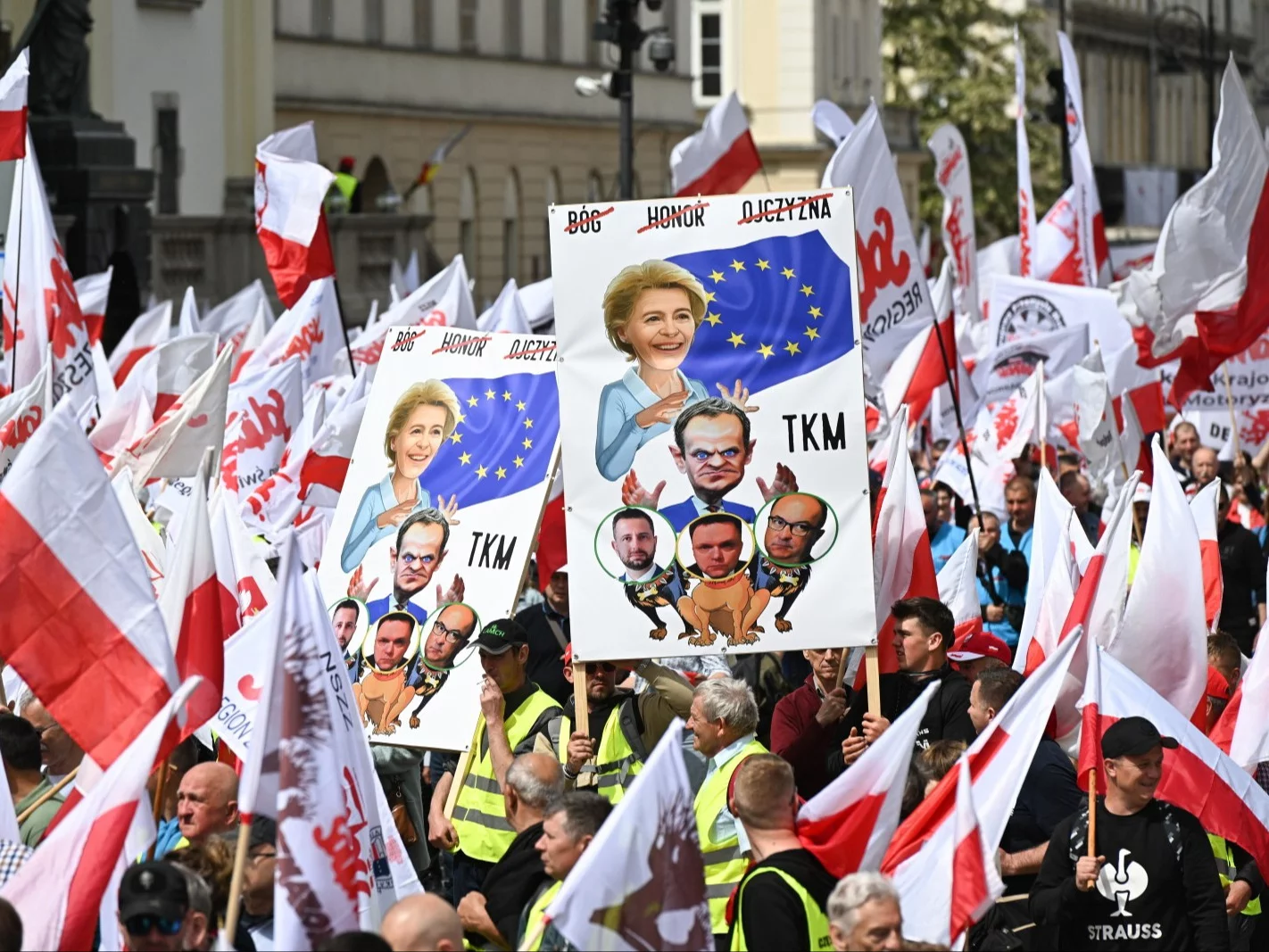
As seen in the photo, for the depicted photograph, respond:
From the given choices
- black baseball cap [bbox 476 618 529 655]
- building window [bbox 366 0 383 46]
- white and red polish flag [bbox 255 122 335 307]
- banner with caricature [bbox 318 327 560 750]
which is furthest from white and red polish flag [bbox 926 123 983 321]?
building window [bbox 366 0 383 46]

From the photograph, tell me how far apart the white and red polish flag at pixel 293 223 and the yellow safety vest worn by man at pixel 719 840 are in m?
9.55

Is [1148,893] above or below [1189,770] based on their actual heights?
below

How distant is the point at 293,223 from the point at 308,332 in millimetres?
816

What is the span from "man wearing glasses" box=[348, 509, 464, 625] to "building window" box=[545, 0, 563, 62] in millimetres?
42443

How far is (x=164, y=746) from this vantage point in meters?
6.80

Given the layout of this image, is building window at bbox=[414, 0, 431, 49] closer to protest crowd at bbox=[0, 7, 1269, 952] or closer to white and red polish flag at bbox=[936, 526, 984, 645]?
protest crowd at bbox=[0, 7, 1269, 952]

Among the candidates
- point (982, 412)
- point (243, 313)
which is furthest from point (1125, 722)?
point (243, 313)

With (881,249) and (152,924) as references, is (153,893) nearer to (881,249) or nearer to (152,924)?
(152,924)

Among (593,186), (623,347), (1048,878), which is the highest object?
(593,186)

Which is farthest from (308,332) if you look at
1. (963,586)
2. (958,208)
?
(963,586)

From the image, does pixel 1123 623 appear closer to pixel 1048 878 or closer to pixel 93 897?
pixel 1048 878

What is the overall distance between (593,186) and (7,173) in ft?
118

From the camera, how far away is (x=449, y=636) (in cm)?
922

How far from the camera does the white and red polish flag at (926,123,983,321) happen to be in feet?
70.3
